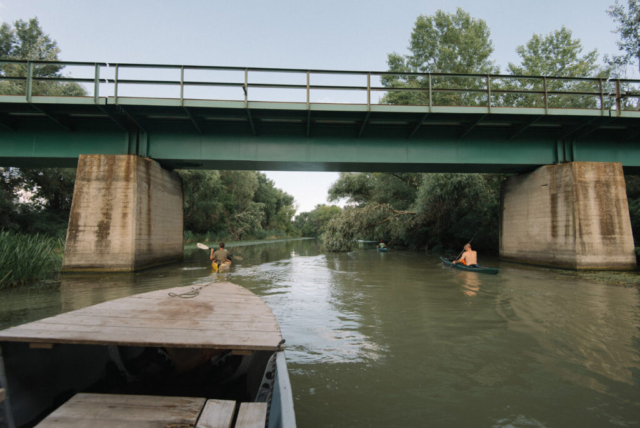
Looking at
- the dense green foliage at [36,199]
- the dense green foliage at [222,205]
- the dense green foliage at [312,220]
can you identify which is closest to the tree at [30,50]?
the dense green foliage at [36,199]

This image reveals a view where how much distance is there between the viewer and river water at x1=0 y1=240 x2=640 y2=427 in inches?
127

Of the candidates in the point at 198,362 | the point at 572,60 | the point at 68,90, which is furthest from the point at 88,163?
the point at 572,60

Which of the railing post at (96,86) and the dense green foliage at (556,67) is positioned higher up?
the dense green foliage at (556,67)

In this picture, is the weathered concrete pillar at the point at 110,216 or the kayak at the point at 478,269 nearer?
the kayak at the point at 478,269

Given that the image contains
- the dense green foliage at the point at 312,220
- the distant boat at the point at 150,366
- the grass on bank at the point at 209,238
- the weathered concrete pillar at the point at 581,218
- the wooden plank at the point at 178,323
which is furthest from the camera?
the dense green foliage at the point at 312,220

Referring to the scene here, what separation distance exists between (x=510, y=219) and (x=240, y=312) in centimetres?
1798

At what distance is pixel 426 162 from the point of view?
15555 mm

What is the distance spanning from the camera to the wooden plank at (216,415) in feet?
6.97

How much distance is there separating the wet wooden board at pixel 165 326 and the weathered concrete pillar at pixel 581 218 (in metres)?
15.4

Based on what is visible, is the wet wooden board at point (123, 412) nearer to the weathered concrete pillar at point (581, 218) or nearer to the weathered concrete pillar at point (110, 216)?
the weathered concrete pillar at point (110, 216)

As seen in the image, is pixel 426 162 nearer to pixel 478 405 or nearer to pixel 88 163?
pixel 478 405

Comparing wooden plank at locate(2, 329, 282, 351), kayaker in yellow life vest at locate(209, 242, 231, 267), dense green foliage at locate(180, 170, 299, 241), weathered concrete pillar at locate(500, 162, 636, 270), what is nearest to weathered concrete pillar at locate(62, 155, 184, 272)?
kayaker in yellow life vest at locate(209, 242, 231, 267)

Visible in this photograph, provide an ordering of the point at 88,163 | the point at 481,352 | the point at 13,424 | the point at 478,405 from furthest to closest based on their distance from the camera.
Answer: the point at 88,163 → the point at 481,352 → the point at 478,405 → the point at 13,424

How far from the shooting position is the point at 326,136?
15406 millimetres
